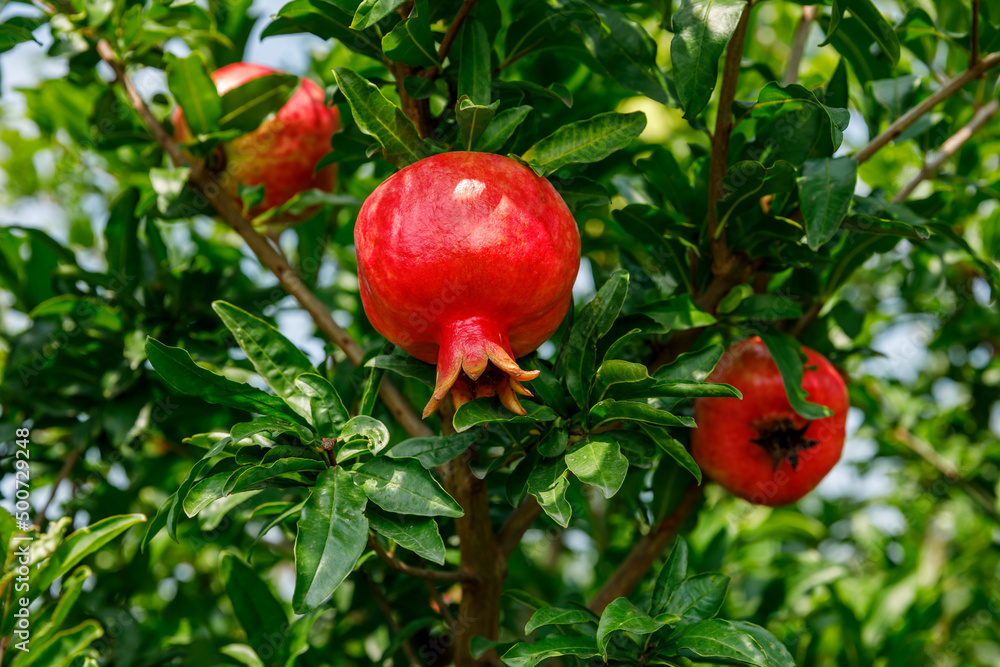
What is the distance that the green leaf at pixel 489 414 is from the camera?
48.8 inches

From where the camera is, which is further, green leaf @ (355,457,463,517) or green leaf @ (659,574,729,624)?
green leaf @ (659,574,729,624)

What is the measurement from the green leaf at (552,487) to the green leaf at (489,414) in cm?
8

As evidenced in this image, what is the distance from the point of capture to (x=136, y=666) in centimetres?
196

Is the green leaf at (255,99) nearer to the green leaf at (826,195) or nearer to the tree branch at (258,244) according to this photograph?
the tree branch at (258,244)

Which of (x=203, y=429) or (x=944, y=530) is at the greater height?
(x=203, y=429)

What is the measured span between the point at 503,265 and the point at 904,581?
214 centimetres

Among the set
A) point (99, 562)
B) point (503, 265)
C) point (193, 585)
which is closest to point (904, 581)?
point (503, 265)

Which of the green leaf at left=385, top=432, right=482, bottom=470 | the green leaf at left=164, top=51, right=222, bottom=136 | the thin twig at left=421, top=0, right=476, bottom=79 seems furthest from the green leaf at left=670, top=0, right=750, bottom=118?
the green leaf at left=164, top=51, right=222, bottom=136

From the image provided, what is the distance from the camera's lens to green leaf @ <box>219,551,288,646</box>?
5.87ft

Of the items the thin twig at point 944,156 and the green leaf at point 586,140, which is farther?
the thin twig at point 944,156

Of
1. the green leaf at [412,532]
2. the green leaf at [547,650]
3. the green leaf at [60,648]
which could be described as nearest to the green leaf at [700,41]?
the green leaf at [412,532]

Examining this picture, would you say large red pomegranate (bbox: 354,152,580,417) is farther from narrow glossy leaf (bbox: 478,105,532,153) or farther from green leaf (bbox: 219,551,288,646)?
green leaf (bbox: 219,551,288,646)

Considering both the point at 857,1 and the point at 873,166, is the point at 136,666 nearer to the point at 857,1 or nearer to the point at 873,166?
the point at 857,1

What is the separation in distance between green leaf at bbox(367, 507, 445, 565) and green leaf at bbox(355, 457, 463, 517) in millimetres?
36
